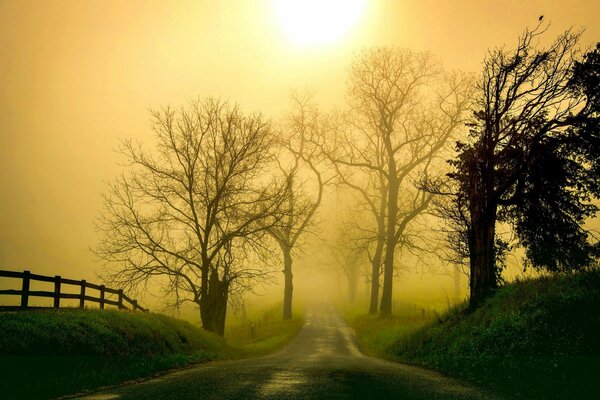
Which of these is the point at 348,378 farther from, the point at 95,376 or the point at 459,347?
the point at 459,347

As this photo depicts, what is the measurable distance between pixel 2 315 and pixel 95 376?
14.6 ft

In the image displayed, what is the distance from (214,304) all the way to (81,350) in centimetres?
1568

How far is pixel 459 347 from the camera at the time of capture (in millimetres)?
18797

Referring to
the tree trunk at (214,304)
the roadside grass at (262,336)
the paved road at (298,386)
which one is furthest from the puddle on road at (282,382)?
the tree trunk at (214,304)

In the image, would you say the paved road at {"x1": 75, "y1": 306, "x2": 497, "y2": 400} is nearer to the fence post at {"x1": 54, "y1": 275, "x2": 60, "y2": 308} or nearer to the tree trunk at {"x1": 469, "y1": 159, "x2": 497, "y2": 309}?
the fence post at {"x1": 54, "y1": 275, "x2": 60, "y2": 308}

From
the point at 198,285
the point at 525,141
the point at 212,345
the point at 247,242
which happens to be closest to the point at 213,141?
the point at 247,242

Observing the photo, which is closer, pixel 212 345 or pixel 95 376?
pixel 95 376

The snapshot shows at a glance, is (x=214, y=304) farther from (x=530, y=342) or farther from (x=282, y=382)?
(x=282, y=382)

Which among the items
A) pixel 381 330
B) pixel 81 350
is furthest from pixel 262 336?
pixel 81 350

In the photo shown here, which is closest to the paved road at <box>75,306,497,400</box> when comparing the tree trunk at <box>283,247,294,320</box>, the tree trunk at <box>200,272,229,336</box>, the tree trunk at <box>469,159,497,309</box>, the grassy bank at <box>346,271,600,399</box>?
the grassy bank at <box>346,271,600,399</box>

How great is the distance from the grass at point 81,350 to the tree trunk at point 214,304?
6752mm

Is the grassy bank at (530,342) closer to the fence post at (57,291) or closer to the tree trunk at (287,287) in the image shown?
the fence post at (57,291)

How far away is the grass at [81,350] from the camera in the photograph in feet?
41.1

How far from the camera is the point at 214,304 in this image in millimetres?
31625
